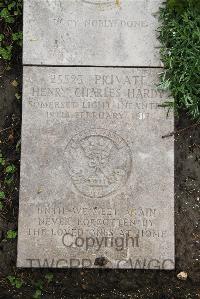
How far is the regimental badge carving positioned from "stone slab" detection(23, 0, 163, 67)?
2.39 feet

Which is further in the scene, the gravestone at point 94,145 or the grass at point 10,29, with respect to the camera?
the grass at point 10,29

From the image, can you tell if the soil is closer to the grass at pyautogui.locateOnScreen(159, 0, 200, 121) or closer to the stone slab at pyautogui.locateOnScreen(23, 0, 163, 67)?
the grass at pyautogui.locateOnScreen(159, 0, 200, 121)

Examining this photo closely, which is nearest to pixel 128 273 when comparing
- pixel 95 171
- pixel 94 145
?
pixel 95 171

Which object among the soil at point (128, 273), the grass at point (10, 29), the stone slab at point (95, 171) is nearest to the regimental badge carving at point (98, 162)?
the stone slab at point (95, 171)

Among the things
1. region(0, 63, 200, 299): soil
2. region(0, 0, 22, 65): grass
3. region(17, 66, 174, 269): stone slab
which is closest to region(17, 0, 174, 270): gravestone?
region(17, 66, 174, 269): stone slab

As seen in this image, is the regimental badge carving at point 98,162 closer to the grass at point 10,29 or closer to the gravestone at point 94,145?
the gravestone at point 94,145

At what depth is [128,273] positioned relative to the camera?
4496mm

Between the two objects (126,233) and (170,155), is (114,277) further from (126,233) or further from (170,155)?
(170,155)

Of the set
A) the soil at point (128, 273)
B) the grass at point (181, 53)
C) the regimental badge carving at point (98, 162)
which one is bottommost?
the soil at point (128, 273)

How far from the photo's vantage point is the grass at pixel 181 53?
4275mm

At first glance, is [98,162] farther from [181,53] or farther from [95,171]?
[181,53]

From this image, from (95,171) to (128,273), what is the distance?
1084 mm

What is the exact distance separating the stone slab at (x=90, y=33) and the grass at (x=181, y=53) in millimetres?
124

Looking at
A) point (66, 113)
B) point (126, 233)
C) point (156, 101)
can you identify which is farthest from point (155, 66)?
point (126, 233)
